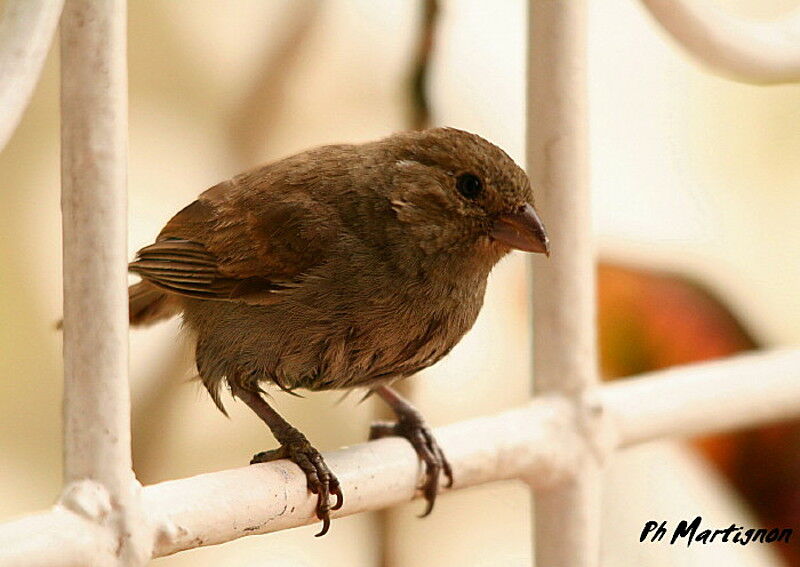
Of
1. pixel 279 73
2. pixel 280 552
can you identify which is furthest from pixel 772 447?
pixel 279 73

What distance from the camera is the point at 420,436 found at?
2195 mm

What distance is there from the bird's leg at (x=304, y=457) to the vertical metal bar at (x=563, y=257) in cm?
43

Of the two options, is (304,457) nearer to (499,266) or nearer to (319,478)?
(319,478)

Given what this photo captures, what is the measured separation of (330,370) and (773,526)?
2414 mm

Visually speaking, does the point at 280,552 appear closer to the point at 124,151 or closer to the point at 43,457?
the point at 43,457

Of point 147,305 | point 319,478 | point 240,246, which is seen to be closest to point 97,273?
point 319,478

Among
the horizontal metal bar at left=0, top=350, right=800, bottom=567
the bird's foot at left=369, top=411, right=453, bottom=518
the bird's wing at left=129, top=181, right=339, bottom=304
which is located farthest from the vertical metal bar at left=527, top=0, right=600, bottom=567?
the bird's wing at left=129, top=181, right=339, bottom=304

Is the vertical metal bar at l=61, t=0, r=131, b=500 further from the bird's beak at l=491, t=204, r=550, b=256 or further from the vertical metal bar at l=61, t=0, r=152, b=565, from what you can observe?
the bird's beak at l=491, t=204, r=550, b=256

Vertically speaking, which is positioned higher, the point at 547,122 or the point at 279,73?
the point at 279,73

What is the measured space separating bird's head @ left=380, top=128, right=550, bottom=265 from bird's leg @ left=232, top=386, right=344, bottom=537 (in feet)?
1.34

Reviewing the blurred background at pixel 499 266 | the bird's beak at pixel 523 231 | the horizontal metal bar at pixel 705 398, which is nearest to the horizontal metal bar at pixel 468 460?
the horizontal metal bar at pixel 705 398

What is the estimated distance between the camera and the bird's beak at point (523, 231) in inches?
78.2

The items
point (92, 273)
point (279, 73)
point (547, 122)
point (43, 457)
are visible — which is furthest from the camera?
point (279, 73)

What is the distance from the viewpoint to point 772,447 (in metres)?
4.00
